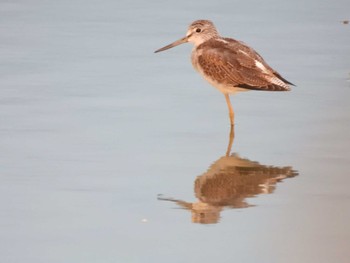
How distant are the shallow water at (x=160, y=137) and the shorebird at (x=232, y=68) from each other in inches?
9.3

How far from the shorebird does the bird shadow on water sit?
110 centimetres

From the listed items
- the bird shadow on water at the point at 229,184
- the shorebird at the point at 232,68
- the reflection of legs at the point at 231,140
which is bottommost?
the bird shadow on water at the point at 229,184

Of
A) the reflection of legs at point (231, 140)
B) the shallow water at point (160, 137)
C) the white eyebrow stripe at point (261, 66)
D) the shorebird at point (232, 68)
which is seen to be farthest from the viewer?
the white eyebrow stripe at point (261, 66)

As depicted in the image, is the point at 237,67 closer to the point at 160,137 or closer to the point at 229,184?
the point at 160,137

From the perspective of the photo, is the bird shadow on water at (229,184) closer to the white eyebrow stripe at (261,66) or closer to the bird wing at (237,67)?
the bird wing at (237,67)

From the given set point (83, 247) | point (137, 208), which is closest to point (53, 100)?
point (137, 208)

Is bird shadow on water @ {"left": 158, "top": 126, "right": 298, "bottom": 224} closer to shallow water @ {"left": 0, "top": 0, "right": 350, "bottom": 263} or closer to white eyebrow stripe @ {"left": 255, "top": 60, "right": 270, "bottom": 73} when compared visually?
shallow water @ {"left": 0, "top": 0, "right": 350, "bottom": 263}

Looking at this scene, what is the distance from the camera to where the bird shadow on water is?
7.39 m

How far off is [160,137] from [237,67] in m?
1.46

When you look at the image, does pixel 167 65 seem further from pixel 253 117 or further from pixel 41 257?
pixel 41 257

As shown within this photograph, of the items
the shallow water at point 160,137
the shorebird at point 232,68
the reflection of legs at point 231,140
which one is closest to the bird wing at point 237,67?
the shorebird at point 232,68

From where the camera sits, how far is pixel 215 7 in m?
13.4

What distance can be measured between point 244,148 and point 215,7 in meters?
4.84

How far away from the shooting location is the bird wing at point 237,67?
9789 mm
